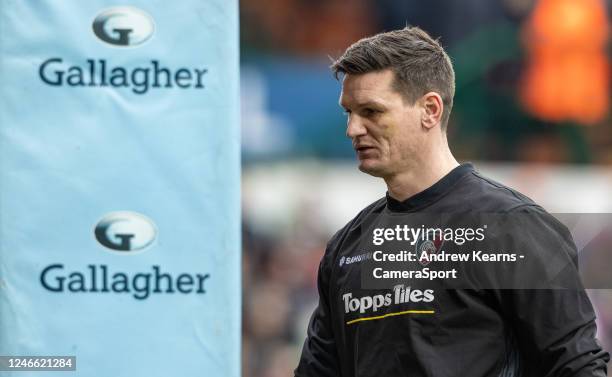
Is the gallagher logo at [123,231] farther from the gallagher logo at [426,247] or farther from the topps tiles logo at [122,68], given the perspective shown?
the gallagher logo at [426,247]

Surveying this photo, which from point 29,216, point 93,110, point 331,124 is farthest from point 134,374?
point 331,124

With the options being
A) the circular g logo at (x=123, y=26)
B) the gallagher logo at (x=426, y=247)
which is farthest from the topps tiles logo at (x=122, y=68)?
the gallagher logo at (x=426, y=247)

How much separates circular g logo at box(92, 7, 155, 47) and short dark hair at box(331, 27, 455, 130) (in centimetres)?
61

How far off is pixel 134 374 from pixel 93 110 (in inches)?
27.9

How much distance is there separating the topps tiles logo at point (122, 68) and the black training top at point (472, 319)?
746 millimetres

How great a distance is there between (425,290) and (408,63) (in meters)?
0.68

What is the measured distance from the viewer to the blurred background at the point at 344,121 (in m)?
8.27

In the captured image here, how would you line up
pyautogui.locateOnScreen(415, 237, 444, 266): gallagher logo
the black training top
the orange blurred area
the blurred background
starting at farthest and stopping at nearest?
1. the orange blurred area
2. the blurred background
3. pyautogui.locateOnScreen(415, 237, 444, 266): gallagher logo
4. the black training top

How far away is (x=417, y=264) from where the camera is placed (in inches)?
132

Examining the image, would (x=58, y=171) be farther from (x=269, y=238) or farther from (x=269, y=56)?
(x=269, y=56)

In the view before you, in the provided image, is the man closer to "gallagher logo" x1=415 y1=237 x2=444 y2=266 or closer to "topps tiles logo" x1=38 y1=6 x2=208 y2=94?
"gallagher logo" x1=415 y1=237 x2=444 y2=266

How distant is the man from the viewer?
3.12 m

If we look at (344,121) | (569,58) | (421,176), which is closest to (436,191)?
(421,176)

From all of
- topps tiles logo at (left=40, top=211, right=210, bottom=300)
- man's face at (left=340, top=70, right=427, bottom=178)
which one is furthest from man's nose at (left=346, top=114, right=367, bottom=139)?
topps tiles logo at (left=40, top=211, right=210, bottom=300)
